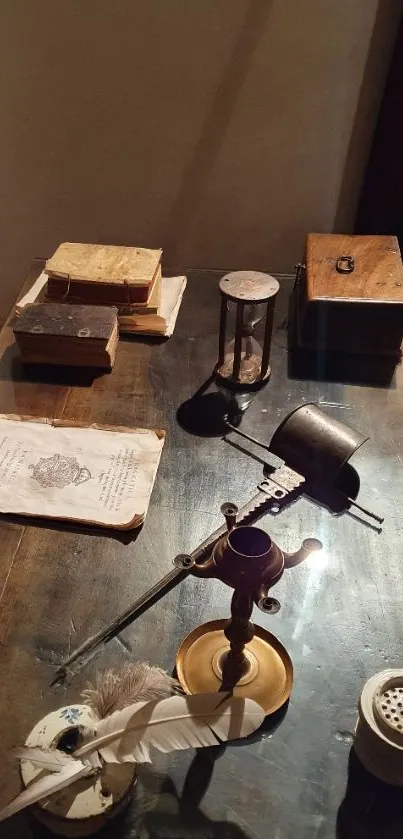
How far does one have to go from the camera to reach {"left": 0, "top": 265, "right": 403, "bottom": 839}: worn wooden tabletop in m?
0.79

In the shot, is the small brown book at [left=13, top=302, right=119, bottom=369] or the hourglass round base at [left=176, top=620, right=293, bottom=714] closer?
the hourglass round base at [left=176, top=620, right=293, bottom=714]

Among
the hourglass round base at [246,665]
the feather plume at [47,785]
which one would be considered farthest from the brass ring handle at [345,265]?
the feather plume at [47,785]

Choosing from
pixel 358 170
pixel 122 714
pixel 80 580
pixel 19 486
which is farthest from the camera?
pixel 358 170

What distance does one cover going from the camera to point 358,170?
2090 millimetres

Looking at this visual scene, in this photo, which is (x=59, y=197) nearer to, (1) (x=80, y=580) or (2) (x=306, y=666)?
(1) (x=80, y=580)

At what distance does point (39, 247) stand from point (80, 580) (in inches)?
64.1

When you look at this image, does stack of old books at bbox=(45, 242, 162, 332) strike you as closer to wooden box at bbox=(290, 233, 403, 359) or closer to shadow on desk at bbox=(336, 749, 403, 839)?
wooden box at bbox=(290, 233, 403, 359)

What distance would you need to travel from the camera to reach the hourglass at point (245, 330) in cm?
127

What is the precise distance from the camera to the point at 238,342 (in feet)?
4.43

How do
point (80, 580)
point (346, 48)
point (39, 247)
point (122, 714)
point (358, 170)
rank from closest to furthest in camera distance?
point (122, 714) < point (80, 580) < point (346, 48) < point (358, 170) < point (39, 247)

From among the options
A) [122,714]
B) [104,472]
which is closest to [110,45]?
[104,472]

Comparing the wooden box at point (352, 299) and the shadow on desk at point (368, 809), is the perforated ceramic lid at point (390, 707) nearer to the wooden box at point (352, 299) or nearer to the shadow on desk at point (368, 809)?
the shadow on desk at point (368, 809)

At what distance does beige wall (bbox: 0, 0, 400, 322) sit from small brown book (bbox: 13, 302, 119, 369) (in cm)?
86

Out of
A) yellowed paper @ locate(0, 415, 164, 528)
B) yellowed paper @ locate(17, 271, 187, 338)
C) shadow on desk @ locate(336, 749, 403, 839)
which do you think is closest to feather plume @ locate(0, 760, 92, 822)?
shadow on desk @ locate(336, 749, 403, 839)
